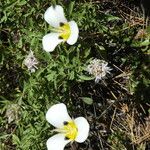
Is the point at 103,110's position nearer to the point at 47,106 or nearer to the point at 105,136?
the point at 105,136

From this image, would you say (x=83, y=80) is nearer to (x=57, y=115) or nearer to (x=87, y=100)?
(x=87, y=100)

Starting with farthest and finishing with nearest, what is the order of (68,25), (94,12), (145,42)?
(145,42) < (94,12) < (68,25)

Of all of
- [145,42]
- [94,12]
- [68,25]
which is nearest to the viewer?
[68,25]

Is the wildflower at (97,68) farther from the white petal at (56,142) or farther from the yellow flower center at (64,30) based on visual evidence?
the white petal at (56,142)

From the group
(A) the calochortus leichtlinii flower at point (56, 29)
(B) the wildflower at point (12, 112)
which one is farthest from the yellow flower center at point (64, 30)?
(B) the wildflower at point (12, 112)

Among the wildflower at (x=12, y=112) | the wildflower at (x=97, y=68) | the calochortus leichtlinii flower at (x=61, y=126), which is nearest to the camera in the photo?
the calochortus leichtlinii flower at (x=61, y=126)

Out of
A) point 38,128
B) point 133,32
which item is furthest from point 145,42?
point 38,128

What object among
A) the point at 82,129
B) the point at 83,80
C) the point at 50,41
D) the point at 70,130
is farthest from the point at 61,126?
the point at 50,41
